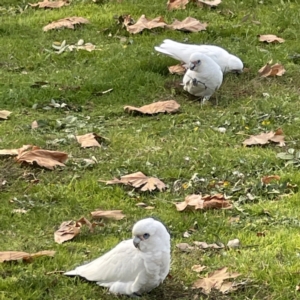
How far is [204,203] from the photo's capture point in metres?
4.93

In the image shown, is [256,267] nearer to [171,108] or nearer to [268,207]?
[268,207]

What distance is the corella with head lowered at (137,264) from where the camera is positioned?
3.82 meters

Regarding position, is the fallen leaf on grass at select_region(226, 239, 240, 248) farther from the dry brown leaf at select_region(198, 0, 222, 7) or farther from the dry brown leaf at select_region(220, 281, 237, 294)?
the dry brown leaf at select_region(198, 0, 222, 7)

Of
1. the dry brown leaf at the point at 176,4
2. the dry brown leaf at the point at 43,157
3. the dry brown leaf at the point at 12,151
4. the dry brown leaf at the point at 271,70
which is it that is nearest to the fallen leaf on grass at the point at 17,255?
the dry brown leaf at the point at 43,157

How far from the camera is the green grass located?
13.9ft

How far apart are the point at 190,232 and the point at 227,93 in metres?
2.70

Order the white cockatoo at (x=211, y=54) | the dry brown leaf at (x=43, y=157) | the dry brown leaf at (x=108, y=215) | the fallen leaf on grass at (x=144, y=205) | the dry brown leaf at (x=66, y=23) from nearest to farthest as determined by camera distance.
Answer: the dry brown leaf at (x=108, y=215), the fallen leaf on grass at (x=144, y=205), the dry brown leaf at (x=43, y=157), the white cockatoo at (x=211, y=54), the dry brown leaf at (x=66, y=23)

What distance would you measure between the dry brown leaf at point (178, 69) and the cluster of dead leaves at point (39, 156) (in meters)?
2.13

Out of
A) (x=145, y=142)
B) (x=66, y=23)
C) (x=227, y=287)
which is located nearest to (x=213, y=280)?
(x=227, y=287)

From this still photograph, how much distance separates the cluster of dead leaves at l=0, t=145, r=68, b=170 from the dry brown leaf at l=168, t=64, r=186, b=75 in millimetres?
2127

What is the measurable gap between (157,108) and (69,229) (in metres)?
2.27

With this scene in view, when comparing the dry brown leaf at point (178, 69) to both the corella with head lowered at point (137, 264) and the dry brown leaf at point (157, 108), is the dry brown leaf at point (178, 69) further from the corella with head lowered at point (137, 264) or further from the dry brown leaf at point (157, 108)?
the corella with head lowered at point (137, 264)

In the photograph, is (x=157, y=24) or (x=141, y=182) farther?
(x=157, y=24)

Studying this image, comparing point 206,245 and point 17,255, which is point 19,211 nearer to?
point 17,255
